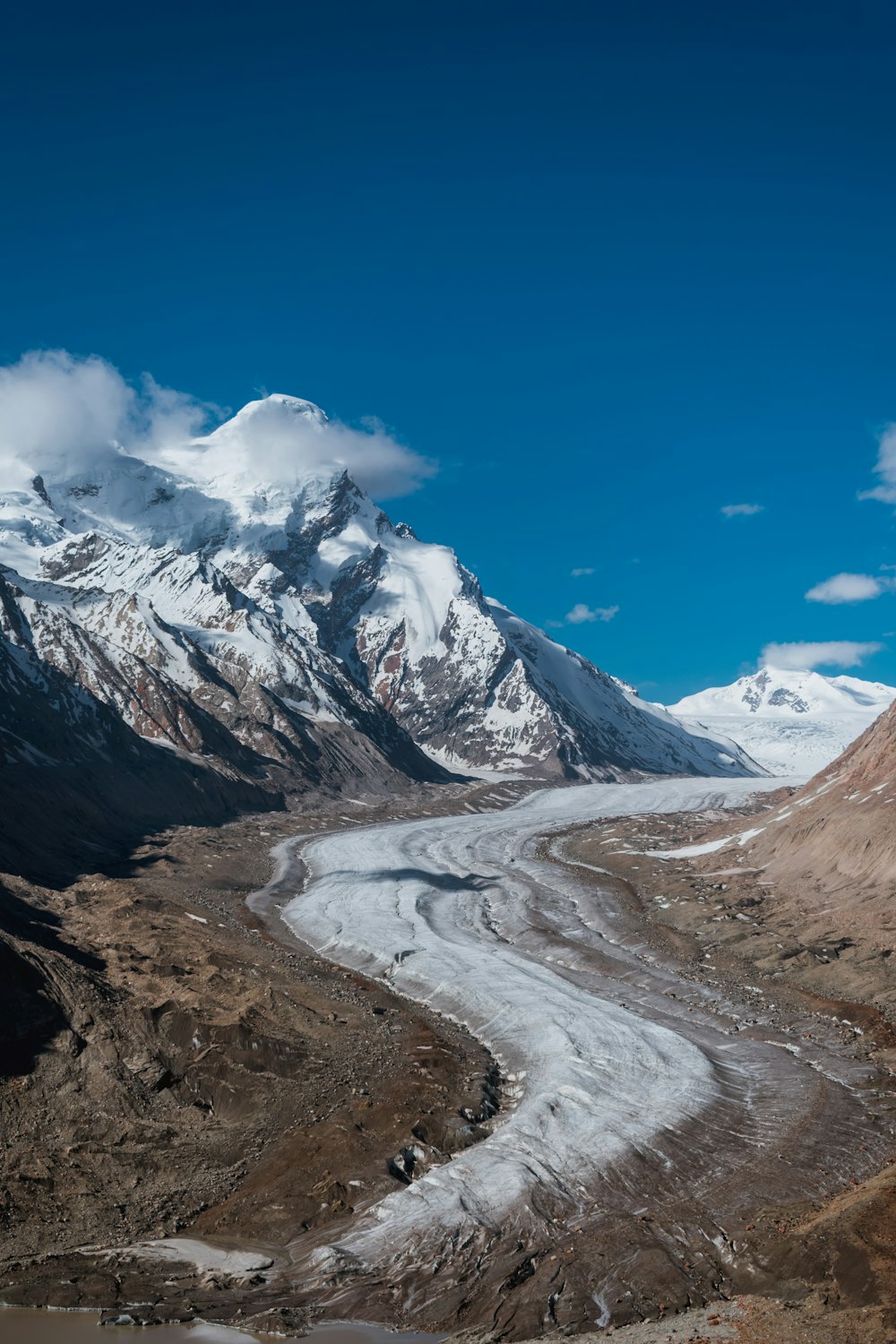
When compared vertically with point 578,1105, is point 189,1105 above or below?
below

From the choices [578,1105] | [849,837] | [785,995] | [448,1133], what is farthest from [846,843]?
[448,1133]

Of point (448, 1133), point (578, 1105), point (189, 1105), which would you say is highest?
point (578, 1105)

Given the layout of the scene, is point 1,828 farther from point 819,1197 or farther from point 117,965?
point 819,1197

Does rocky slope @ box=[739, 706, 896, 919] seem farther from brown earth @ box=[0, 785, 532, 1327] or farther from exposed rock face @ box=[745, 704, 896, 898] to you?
brown earth @ box=[0, 785, 532, 1327]

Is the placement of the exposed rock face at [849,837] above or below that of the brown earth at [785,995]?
above

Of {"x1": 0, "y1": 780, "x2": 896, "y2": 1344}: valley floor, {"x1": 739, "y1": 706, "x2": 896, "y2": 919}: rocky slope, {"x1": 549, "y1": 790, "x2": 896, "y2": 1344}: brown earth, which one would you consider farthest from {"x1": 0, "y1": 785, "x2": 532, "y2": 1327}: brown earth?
{"x1": 739, "y1": 706, "x2": 896, "y2": 919}: rocky slope

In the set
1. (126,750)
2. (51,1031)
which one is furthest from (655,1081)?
(126,750)

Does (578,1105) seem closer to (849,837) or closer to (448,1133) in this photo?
(448,1133)

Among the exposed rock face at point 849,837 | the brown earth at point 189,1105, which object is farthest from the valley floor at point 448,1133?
the exposed rock face at point 849,837

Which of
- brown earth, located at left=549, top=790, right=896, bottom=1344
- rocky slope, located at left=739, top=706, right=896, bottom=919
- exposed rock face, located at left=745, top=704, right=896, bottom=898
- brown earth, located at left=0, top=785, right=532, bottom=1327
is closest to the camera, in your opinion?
brown earth, located at left=549, top=790, right=896, bottom=1344

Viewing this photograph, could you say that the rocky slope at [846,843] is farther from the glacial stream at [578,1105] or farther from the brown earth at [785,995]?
the glacial stream at [578,1105]
